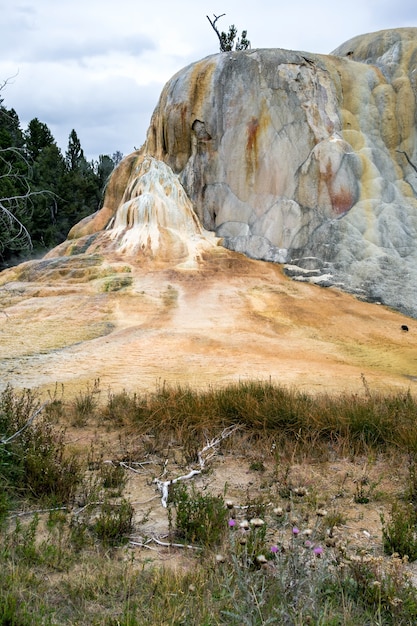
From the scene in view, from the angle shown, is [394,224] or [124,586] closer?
[124,586]

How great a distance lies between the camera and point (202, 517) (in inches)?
159

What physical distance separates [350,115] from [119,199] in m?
7.93

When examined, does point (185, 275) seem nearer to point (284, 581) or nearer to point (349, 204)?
point (349, 204)

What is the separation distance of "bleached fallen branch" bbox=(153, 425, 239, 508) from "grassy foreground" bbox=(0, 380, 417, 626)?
0.06 feet

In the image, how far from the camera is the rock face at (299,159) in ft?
52.4

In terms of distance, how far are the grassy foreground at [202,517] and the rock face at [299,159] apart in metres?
8.86

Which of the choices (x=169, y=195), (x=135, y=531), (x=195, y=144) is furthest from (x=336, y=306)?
(x=135, y=531)

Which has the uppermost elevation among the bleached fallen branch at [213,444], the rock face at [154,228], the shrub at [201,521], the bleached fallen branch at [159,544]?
the rock face at [154,228]

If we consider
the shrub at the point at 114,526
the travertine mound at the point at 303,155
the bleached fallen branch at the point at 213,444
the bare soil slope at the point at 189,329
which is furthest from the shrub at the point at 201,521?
the travertine mound at the point at 303,155

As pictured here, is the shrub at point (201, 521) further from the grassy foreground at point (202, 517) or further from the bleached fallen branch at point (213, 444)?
the bleached fallen branch at point (213, 444)

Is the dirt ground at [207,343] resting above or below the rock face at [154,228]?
below

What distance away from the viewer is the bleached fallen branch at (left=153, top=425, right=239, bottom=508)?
477 centimetres

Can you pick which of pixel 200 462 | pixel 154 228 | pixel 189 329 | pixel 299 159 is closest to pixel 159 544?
pixel 200 462

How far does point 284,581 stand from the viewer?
3000mm
